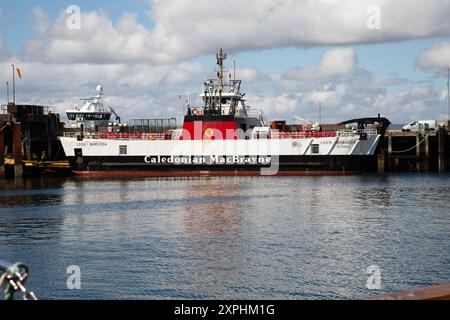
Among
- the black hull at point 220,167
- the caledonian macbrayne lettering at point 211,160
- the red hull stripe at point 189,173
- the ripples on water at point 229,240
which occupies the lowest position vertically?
the ripples on water at point 229,240

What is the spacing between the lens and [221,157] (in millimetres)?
56688

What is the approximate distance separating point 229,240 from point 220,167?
109ft

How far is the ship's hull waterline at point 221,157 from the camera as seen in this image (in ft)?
180

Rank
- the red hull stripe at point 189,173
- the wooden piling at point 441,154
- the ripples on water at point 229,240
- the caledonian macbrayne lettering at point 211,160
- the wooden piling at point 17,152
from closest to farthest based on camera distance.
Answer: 1. the ripples on water at point 229,240
2. the red hull stripe at point 189,173
3. the caledonian macbrayne lettering at point 211,160
4. the wooden piling at point 17,152
5. the wooden piling at point 441,154

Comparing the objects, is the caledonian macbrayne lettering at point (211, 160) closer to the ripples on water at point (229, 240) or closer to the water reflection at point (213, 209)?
the water reflection at point (213, 209)

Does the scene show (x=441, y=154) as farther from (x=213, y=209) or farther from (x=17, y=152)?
(x=17, y=152)

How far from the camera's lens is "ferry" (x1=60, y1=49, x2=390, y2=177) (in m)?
55.0

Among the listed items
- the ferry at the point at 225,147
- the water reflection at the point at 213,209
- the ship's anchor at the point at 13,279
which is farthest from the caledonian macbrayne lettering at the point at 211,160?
the ship's anchor at the point at 13,279

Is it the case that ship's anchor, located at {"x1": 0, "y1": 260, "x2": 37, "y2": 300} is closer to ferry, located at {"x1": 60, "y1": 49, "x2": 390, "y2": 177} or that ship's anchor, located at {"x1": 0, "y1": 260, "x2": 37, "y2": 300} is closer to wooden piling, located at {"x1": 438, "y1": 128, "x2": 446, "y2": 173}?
ferry, located at {"x1": 60, "y1": 49, "x2": 390, "y2": 177}

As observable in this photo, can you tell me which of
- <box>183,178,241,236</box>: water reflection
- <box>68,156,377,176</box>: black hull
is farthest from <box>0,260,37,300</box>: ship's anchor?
<box>68,156,377,176</box>: black hull

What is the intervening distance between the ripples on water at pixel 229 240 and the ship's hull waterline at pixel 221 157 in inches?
443

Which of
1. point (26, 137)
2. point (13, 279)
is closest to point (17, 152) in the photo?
point (26, 137)

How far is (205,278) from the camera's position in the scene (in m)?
17.1
